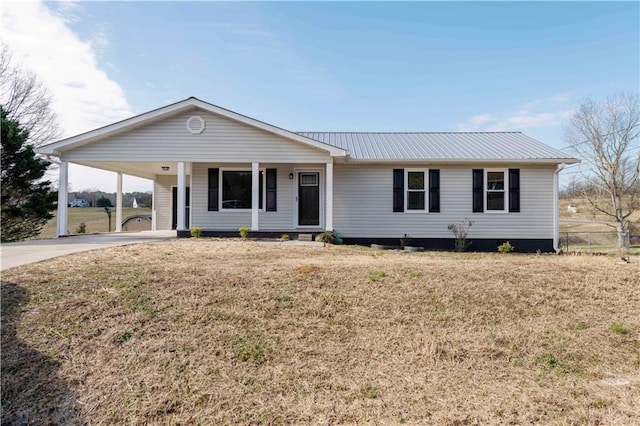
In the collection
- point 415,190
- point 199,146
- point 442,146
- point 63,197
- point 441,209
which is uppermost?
point 442,146

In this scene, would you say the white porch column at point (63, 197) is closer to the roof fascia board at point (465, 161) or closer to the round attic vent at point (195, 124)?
the round attic vent at point (195, 124)

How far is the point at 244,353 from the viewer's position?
4.07 metres

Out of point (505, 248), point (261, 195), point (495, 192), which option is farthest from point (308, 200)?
point (505, 248)

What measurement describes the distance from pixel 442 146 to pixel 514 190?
3.02 meters

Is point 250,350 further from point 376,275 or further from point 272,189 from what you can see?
point 272,189

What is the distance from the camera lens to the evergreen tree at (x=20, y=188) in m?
16.6

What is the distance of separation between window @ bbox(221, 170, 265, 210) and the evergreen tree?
10.6m

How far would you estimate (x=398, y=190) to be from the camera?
12906 mm

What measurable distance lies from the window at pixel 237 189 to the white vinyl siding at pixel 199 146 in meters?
1.46

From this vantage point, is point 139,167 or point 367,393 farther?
point 139,167

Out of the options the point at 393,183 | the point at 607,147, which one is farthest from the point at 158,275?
the point at 607,147

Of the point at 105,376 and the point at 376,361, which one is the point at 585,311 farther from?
the point at 105,376

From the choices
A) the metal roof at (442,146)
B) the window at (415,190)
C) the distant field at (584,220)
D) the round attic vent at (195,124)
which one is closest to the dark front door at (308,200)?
the metal roof at (442,146)

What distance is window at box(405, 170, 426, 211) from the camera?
1295 cm
